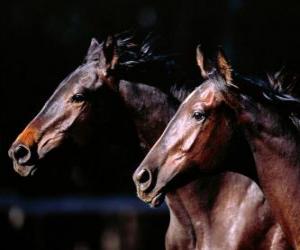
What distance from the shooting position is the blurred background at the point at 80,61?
15633 mm

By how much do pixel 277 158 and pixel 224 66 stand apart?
0.53m

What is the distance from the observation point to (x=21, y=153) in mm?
7434

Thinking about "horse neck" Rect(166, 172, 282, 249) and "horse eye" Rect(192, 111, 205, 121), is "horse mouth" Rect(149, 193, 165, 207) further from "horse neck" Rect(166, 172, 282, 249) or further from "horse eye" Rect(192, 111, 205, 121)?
"horse neck" Rect(166, 172, 282, 249)

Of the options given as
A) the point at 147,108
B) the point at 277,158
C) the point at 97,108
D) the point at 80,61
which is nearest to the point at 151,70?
the point at 147,108

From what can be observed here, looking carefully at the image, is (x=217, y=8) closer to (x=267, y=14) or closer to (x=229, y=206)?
(x=267, y=14)

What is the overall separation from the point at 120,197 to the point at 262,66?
8.48 ft

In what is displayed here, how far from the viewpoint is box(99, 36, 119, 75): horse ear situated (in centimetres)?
745

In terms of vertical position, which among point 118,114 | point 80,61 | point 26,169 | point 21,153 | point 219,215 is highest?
point 118,114

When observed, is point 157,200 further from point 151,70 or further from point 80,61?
point 80,61

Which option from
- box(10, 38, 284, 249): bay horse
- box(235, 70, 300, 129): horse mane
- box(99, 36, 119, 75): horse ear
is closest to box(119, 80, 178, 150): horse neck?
box(10, 38, 284, 249): bay horse

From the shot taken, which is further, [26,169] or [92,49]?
[92,49]

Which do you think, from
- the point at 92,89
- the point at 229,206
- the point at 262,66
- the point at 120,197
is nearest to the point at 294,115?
the point at 229,206

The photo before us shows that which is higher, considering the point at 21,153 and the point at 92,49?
the point at 92,49

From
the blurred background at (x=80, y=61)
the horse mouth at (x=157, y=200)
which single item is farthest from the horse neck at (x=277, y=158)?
the blurred background at (x=80, y=61)
